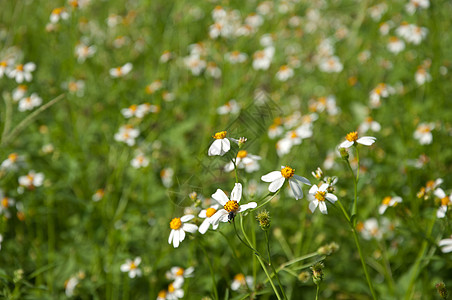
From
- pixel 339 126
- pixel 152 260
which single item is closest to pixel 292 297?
pixel 152 260

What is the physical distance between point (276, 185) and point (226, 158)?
1.81 feet

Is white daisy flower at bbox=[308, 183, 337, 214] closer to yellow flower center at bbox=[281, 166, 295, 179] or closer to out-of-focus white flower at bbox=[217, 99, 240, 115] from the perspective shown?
yellow flower center at bbox=[281, 166, 295, 179]

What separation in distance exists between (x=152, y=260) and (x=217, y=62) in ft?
7.74

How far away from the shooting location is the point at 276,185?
1.33m

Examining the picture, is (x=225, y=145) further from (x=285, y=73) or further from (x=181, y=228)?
(x=285, y=73)

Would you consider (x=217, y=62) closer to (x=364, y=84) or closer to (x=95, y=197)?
(x=364, y=84)

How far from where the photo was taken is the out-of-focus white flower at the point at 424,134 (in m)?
2.60

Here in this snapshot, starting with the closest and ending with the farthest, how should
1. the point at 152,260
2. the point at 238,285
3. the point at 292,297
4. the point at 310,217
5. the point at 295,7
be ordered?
the point at 238,285 → the point at 292,297 → the point at 152,260 → the point at 310,217 → the point at 295,7

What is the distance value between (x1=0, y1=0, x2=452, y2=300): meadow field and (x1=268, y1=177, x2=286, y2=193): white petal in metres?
0.01

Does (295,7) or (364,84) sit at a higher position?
(295,7)

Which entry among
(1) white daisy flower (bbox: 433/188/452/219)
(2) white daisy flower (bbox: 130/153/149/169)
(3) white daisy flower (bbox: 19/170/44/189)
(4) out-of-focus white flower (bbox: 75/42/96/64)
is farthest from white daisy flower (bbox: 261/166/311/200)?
(4) out-of-focus white flower (bbox: 75/42/96/64)

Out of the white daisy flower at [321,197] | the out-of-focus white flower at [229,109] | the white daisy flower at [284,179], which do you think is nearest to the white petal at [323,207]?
the white daisy flower at [321,197]

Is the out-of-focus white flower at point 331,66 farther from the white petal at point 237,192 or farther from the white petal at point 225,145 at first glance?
the white petal at point 237,192

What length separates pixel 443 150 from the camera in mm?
2947
